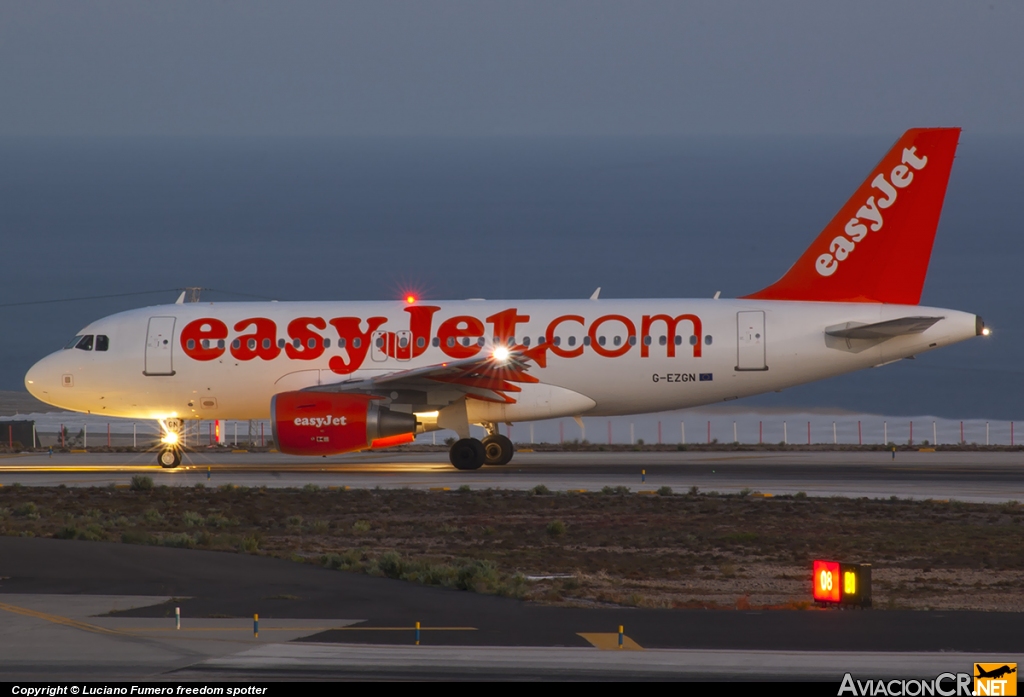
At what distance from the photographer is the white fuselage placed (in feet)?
93.2

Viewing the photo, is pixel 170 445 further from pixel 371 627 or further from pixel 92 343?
pixel 371 627

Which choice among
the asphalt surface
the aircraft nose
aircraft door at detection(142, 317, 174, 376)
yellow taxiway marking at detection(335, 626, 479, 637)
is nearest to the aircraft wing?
aircraft door at detection(142, 317, 174, 376)

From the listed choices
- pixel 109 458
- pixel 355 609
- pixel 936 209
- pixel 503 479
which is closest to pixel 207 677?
pixel 355 609

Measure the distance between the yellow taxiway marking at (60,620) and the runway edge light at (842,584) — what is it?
6.87 metres

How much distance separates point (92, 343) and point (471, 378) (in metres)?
9.99

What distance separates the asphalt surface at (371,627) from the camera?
1005cm

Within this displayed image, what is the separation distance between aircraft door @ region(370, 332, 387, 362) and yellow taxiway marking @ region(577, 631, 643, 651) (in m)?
18.5

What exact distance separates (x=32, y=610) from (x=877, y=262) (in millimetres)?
21020

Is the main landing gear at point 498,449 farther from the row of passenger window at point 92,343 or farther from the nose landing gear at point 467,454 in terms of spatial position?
the row of passenger window at point 92,343

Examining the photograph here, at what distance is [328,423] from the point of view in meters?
27.0

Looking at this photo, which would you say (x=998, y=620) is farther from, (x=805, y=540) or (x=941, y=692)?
(x=805, y=540)

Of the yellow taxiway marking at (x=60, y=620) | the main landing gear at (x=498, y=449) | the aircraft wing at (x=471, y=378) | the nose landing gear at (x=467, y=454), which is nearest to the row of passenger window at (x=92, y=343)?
the aircraft wing at (x=471, y=378)

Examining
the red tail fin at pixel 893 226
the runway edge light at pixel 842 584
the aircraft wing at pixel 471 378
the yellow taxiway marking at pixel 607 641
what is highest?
the red tail fin at pixel 893 226

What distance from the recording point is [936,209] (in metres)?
28.8
